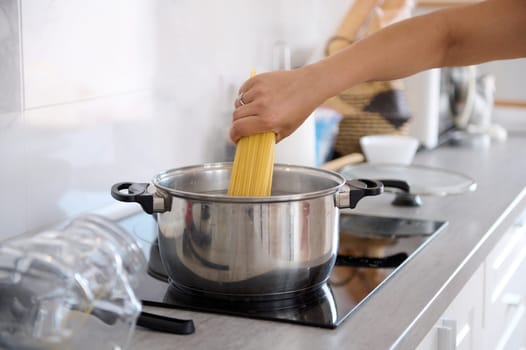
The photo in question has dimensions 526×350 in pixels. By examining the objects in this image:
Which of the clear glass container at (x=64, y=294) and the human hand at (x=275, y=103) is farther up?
the human hand at (x=275, y=103)

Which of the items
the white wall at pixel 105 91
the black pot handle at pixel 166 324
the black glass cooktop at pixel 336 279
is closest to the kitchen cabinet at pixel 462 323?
the black glass cooktop at pixel 336 279

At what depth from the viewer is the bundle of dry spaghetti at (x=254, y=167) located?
1.19 meters

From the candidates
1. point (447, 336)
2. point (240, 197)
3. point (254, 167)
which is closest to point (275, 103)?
point (254, 167)

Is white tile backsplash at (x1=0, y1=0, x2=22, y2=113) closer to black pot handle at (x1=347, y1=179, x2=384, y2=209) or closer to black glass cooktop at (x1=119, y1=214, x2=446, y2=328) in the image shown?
black glass cooktop at (x1=119, y1=214, x2=446, y2=328)

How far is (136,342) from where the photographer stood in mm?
1006

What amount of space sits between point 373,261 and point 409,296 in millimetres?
179

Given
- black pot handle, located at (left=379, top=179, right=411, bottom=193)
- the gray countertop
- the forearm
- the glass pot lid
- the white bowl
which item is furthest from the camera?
the white bowl

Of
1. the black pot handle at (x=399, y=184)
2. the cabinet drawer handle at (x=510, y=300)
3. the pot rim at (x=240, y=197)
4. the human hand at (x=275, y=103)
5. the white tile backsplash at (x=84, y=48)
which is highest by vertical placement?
the white tile backsplash at (x=84, y=48)

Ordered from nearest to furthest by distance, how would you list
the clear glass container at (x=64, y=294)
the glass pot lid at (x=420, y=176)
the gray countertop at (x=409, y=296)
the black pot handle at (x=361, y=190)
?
the clear glass container at (x=64, y=294)
the gray countertop at (x=409, y=296)
the black pot handle at (x=361, y=190)
the glass pot lid at (x=420, y=176)

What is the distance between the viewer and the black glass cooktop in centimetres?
111

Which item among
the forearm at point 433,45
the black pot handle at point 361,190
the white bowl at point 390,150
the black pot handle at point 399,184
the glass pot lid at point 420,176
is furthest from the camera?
the white bowl at point 390,150

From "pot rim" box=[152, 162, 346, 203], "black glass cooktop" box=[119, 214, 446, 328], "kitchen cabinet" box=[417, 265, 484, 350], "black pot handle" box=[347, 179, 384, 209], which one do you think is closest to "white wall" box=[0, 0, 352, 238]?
"black glass cooktop" box=[119, 214, 446, 328]

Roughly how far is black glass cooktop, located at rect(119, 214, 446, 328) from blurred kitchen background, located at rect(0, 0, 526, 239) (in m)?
0.15

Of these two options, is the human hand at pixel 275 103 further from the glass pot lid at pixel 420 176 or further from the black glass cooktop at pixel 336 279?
the glass pot lid at pixel 420 176
